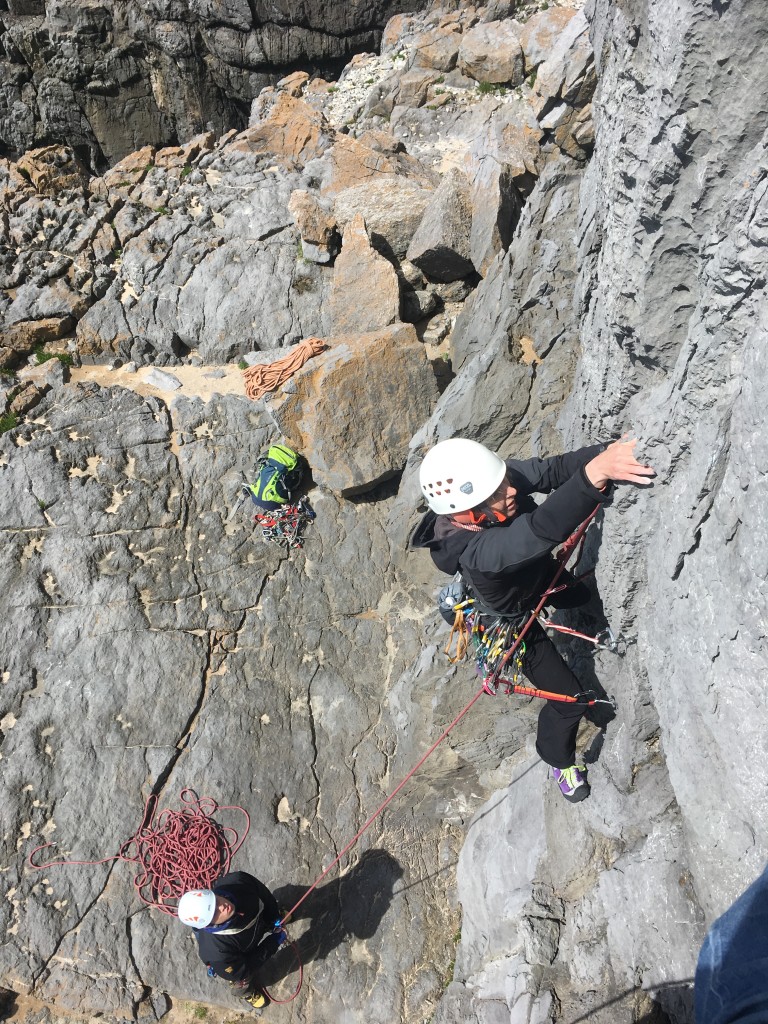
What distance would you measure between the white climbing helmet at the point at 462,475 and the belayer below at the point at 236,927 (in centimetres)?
318

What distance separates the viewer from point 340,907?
211 inches

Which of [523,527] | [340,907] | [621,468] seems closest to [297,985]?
[340,907]

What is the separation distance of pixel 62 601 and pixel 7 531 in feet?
3.26

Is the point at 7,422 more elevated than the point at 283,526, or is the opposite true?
the point at 7,422

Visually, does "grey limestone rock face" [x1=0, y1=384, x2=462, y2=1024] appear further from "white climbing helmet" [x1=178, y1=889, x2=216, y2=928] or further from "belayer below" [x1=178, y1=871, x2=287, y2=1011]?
"white climbing helmet" [x1=178, y1=889, x2=216, y2=928]

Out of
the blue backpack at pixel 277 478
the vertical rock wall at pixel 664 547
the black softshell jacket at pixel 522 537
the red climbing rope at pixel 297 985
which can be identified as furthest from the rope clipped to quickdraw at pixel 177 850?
the black softshell jacket at pixel 522 537

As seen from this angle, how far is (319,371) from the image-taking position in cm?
678

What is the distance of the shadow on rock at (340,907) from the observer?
204 inches

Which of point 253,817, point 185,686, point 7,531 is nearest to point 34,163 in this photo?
point 7,531

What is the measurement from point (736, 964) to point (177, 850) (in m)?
4.42

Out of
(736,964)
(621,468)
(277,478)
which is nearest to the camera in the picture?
(736,964)

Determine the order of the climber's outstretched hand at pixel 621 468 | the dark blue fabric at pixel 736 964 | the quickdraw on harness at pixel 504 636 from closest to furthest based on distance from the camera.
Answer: the dark blue fabric at pixel 736 964 < the climber's outstretched hand at pixel 621 468 < the quickdraw on harness at pixel 504 636

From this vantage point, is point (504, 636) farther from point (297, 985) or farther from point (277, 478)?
point (277, 478)

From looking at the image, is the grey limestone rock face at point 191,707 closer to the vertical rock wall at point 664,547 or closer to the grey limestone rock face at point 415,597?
the grey limestone rock face at point 415,597
